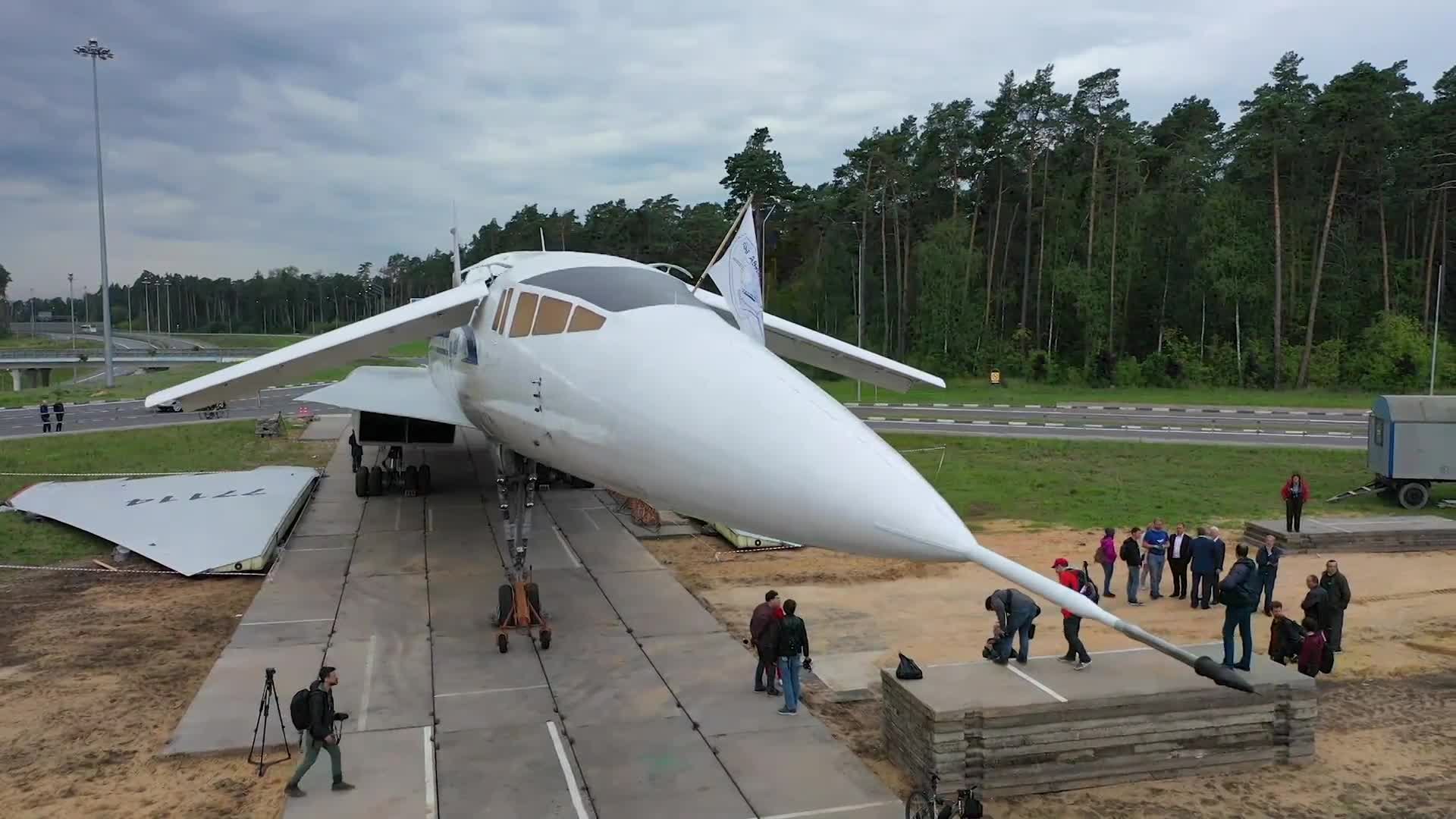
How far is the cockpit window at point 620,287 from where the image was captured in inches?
314

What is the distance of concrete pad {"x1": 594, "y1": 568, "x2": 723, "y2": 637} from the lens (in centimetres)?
1166

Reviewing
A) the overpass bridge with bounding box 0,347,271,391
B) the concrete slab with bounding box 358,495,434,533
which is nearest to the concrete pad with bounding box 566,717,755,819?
the concrete slab with bounding box 358,495,434,533

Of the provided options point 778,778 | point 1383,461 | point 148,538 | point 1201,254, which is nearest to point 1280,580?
point 1383,461

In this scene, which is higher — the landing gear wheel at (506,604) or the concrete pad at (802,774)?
the landing gear wheel at (506,604)

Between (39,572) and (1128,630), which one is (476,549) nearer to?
(39,572)

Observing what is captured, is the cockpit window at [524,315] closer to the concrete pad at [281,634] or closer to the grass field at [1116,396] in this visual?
the concrete pad at [281,634]

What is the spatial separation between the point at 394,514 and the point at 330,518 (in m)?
1.16

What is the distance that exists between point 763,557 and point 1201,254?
43719mm

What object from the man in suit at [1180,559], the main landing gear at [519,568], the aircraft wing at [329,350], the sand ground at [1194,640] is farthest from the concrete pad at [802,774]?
the man in suit at [1180,559]

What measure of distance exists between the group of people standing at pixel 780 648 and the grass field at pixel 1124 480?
10570 mm

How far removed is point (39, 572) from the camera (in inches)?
577

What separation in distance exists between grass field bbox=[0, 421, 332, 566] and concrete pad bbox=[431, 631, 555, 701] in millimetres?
11725

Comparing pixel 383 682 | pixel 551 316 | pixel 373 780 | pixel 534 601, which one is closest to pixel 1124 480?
pixel 534 601

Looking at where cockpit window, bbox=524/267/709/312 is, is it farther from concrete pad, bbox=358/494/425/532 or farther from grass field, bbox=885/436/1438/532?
grass field, bbox=885/436/1438/532
